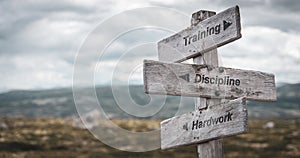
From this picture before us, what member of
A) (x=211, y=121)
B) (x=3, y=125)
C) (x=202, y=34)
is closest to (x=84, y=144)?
(x=3, y=125)

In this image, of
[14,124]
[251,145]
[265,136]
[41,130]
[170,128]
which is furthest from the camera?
[14,124]

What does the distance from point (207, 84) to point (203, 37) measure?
63 centimetres

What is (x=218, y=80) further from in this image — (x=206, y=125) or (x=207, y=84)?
(x=206, y=125)

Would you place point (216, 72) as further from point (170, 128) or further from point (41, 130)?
point (41, 130)

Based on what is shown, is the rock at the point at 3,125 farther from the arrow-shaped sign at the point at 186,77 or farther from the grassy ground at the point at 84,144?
the arrow-shaped sign at the point at 186,77

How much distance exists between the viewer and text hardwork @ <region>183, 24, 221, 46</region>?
5.90 meters

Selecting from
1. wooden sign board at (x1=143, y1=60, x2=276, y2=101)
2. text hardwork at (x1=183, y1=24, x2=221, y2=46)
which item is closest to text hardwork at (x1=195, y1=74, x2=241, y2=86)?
wooden sign board at (x1=143, y1=60, x2=276, y2=101)

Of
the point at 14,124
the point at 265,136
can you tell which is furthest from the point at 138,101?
the point at 14,124

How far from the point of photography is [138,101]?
5.78 m

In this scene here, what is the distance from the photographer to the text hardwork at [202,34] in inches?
232

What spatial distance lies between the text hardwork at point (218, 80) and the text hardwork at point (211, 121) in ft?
1.42

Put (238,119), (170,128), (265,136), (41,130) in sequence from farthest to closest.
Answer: (41,130)
(265,136)
(170,128)
(238,119)

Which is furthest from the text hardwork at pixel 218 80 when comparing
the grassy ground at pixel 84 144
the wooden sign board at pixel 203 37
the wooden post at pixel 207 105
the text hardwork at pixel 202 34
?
the grassy ground at pixel 84 144

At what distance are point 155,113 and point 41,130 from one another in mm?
78433
